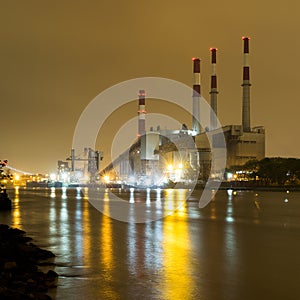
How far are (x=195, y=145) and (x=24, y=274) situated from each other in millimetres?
87882

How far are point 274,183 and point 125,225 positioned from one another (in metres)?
59.0

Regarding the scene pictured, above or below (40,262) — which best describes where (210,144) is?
above

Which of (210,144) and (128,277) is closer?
(128,277)

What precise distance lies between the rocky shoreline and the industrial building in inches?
2845

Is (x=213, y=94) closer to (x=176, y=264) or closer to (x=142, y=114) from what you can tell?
(x=142, y=114)

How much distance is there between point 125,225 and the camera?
52.9 ft

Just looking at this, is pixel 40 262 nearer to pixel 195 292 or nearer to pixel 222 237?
pixel 195 292

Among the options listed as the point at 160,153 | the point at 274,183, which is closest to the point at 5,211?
the point at 274,183


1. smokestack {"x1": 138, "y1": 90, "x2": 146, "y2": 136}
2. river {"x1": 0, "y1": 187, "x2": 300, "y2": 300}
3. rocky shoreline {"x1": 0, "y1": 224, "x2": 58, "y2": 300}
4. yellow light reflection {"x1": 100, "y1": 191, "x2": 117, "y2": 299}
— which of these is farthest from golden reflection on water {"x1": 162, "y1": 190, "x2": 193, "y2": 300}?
smokestack {"x1": 138, "y1": 90, "x2": 146, "y2": 136}

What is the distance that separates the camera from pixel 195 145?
94312 millimetres

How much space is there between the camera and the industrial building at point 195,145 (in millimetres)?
83188

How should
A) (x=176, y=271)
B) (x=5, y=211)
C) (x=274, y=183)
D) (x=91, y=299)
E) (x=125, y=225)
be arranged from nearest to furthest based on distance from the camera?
(x=91, y=299) < (x=176, y=271) < (x=125, y=225) < (x=5, y=211) < (x=274, y=183)

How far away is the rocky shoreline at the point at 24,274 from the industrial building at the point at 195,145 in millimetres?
72266

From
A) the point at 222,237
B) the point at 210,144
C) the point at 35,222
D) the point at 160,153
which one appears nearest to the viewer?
the point at 222,237
